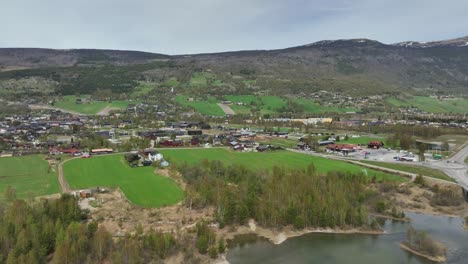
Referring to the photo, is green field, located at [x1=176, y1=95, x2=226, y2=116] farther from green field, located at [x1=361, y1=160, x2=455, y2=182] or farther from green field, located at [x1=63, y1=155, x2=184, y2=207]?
green field, located at [x1=361, y1=160, x2=455, y2=182]

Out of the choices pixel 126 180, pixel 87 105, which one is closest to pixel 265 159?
pixel 126 180

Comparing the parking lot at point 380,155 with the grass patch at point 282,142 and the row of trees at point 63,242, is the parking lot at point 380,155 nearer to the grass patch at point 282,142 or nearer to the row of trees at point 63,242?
the grass patch at point 282,142

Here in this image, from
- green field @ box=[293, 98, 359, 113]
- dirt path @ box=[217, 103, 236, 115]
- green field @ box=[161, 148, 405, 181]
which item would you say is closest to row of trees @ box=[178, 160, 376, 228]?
green field @ box=[161, 148, 405, 181]

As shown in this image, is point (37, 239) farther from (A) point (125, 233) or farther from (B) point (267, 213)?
(B) point (267, 213)

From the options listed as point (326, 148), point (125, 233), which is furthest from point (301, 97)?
point (125, 233)

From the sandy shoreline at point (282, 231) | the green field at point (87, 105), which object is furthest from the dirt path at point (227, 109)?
the sandy shoreline at point (282, 231)
